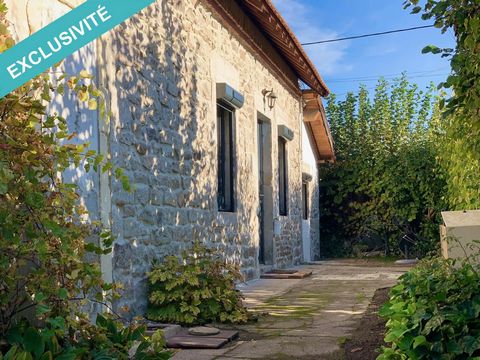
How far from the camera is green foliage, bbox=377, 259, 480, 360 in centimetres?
249

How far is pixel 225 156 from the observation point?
23.6 feet

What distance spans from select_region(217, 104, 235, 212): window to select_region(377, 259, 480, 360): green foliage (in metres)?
4.15


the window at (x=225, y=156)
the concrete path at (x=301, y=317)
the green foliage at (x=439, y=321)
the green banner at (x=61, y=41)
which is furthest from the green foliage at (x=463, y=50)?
the window at (x=225, y=156)

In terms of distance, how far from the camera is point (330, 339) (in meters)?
3.93

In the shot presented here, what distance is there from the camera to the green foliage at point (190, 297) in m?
4.50

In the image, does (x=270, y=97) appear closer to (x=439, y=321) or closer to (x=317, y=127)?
(x=317, y=127)

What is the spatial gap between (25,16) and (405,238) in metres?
10.7

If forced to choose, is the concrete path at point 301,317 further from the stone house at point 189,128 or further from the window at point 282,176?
the window at point 282,176

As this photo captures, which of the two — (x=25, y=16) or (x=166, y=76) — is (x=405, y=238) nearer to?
(x=166, y=76)

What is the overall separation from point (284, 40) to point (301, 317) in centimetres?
500

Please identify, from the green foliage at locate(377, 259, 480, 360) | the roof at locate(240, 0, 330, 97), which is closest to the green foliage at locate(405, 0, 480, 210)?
the green foliage at locate(377, 259, 480, 360)

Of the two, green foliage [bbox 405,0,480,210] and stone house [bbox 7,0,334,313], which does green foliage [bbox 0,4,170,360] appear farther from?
green foliage [bbox 405,0,480,210]

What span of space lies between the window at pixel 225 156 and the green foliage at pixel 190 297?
2244 millimetres

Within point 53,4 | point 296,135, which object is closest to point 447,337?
point 53,4
